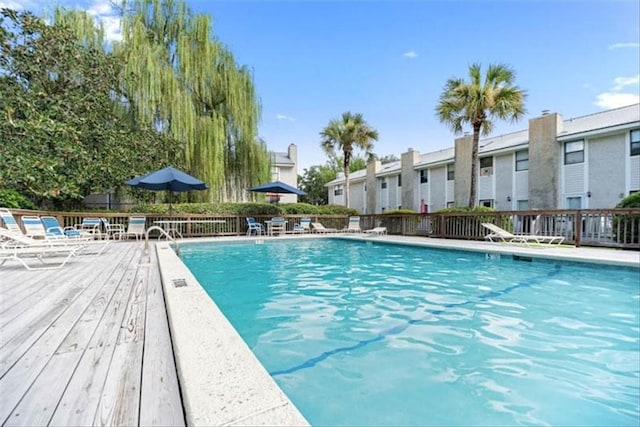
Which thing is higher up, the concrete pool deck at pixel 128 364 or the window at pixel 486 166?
the window at pixel 486 166

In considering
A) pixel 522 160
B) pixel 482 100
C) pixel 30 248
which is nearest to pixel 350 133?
pixel 482 100

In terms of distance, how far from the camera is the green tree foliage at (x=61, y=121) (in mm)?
9875

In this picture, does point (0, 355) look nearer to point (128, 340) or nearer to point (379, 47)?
point (128, 340)

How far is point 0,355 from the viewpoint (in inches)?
80.0

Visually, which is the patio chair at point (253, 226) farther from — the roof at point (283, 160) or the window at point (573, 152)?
the window at point (573, 152)

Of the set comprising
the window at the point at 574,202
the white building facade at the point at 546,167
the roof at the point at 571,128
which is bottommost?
the window at the point at 574,202

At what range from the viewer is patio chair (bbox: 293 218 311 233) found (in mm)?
14883

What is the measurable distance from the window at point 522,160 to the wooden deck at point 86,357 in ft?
57.6

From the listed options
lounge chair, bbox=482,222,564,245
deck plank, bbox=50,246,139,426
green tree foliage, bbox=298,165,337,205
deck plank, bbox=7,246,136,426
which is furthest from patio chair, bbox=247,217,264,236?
green tree foliage, bbox=298,165,337,205

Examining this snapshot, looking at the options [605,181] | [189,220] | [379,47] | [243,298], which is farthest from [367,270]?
[605,181]

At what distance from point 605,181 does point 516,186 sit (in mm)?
3572

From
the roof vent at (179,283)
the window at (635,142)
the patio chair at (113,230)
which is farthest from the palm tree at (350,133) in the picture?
the roof vent at (179,283)

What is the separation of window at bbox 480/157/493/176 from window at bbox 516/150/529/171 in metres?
1.56

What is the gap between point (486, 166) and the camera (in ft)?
60.3
